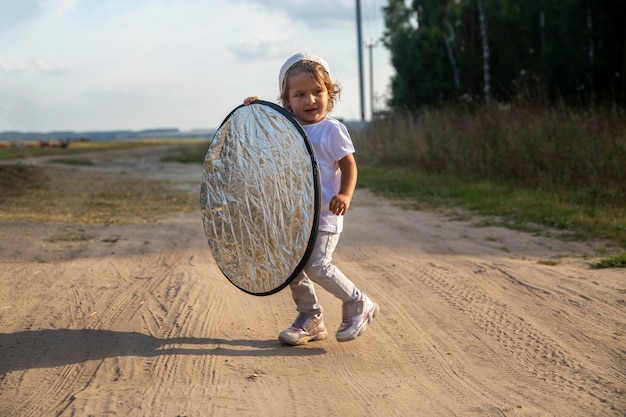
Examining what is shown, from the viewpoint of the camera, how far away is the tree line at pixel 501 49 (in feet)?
88.5

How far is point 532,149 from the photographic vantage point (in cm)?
1281

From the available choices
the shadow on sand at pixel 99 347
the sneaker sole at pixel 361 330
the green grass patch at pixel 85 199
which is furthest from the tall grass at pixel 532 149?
the shadow on sand at pixel 99 347

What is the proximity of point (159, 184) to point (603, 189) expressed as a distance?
9161mm

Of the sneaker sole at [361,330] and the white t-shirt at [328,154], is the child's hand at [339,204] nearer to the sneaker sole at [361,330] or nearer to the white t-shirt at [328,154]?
the white t-shirt at [328,154]

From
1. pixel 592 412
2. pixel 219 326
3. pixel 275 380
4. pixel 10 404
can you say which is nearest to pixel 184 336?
pixel 219 326

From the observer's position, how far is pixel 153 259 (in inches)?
259

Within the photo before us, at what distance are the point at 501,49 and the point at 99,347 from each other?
113ft

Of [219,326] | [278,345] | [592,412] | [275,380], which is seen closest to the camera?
[592,412]

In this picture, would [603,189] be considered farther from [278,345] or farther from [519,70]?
[519,70]

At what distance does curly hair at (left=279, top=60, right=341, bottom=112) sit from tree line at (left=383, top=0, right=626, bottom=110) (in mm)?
19506

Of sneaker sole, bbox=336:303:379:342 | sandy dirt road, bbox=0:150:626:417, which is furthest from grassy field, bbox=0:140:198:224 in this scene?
sneaker sole, bbox=336:303:379:342

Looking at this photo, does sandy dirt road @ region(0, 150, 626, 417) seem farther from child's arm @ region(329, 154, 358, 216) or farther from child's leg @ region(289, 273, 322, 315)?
child's arm @ region(329, 154, 358, 216)

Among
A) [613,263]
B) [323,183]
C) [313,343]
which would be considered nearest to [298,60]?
[323,183]

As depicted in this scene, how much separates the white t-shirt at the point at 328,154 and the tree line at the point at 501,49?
64.6ft
